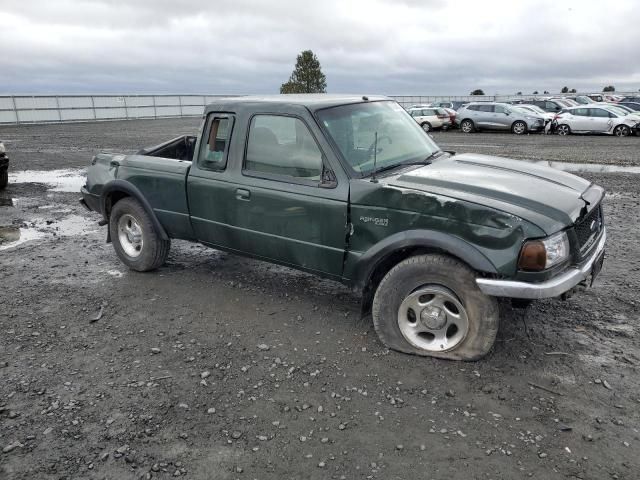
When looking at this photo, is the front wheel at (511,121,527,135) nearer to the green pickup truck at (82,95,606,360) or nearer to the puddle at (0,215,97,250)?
the puddle at (0,215,97,250)

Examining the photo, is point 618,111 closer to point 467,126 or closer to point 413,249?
point 467,126

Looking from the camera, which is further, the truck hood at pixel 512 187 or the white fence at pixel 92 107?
the white fence at pixel 92 107

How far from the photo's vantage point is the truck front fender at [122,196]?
5449 mm

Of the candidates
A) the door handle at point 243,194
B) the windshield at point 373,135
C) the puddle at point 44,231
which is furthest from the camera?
the puddle at point 44,231

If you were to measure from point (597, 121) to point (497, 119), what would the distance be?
182 inches

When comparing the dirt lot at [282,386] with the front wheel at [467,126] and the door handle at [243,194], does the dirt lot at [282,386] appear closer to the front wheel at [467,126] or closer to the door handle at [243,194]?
the door handle at [243,194]

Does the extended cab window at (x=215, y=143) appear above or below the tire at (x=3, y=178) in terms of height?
above

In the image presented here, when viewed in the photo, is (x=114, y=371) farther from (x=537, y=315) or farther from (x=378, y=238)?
(x=537, y=315)

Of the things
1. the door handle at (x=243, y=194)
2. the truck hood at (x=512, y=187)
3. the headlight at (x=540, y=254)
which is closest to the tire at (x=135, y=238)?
the door handle at (x=243, y=194)

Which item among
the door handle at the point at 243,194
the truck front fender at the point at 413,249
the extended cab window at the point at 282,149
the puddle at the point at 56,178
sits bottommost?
the puddle at the point at 56,178

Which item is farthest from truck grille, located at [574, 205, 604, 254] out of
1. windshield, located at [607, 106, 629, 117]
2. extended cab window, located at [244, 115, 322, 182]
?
windshield, located at [607, 106, 629, 117]

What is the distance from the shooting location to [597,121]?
78.1ft

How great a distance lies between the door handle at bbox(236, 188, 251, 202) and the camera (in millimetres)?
4513

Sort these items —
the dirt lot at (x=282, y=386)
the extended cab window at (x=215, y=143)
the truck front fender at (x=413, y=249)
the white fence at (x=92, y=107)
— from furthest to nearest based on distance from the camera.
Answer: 1. the white fence at (x=92, y=107)
2. the extended cab window at (x=215, y=143)
3. the truck front fender at (x=413, y=249)
4. the dirt lot at (x=282, y=386)
